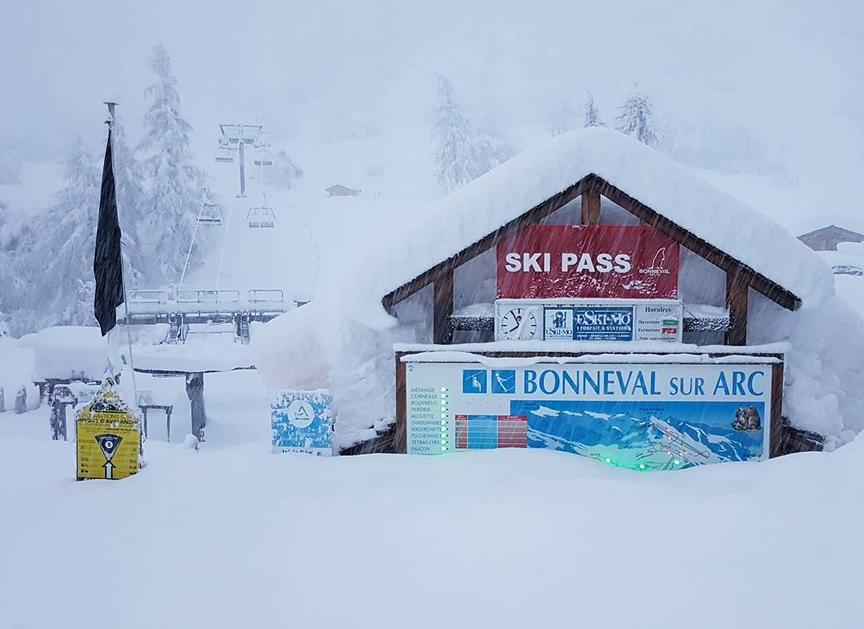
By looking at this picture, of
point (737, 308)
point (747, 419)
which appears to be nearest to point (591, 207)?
point (737, 308)

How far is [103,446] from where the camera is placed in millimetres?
6406

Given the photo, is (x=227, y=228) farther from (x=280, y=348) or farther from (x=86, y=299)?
(x=280, y=348)

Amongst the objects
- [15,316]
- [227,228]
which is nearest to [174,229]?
[227,228]

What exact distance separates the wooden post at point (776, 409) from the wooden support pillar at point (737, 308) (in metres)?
0.53

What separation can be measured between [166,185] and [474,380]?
43.3 metres

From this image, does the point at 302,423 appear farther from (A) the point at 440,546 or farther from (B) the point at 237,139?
(B) the point at 237,139

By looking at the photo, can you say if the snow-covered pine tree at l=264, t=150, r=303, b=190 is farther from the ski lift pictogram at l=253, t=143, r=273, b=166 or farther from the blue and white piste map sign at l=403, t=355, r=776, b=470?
the blue and white piste map sign at l=403, t=355, r=776, b=470

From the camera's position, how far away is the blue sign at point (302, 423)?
302 inches

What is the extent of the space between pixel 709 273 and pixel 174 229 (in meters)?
43.1

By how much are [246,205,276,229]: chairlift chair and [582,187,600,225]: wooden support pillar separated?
45.0 metres

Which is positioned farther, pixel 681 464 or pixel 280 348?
pixel 280 348

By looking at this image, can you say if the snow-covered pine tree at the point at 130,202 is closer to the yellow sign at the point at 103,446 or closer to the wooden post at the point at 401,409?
the yellow sign at the point at 103,446

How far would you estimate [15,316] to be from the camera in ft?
141

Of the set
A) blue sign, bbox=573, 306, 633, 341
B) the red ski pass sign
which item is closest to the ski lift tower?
the red ski pass sign
